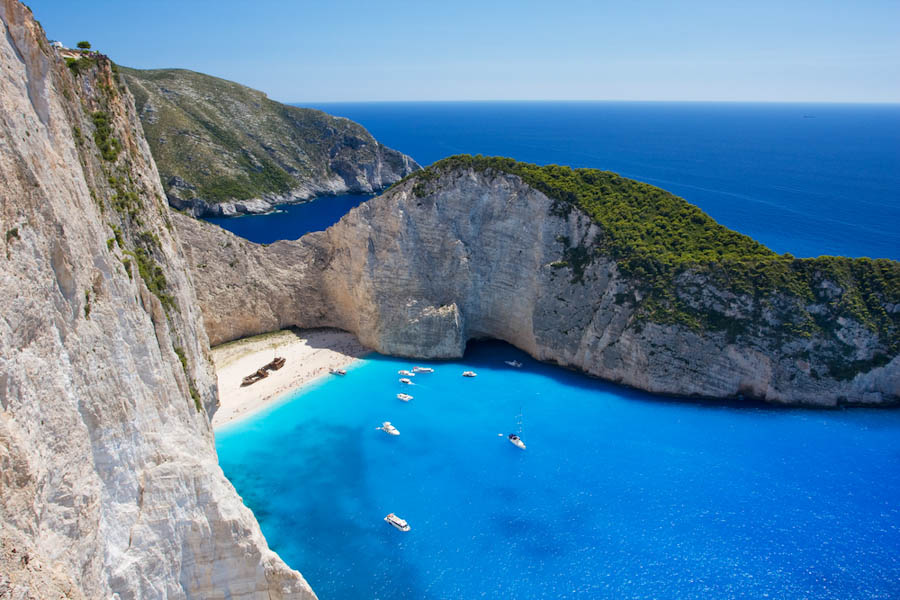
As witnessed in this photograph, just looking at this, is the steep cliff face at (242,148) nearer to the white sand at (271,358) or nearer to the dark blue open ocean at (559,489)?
the white sand at (271,358)

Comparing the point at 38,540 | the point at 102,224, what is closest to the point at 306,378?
the point at 102,224

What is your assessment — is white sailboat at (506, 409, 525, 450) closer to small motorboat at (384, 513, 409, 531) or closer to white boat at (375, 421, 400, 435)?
white boat at (375, 421, 400, 435)

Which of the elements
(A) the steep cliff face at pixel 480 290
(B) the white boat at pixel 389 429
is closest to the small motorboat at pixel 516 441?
(B) the white boat at pixel 389 429

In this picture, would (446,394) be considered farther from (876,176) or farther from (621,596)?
(876,176)

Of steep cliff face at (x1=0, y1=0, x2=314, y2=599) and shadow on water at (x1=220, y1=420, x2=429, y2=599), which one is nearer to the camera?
steep cliff face at (x1=0, y1=0, x2=314, y2=599)

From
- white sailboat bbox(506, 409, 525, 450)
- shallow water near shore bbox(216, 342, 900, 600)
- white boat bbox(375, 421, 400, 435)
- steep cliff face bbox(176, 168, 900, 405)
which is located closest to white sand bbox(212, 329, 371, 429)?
steep cliff face bbox(176, 168, 900, 405)
